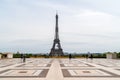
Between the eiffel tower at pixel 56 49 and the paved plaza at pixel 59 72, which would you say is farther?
the eiffel tower at pixel 56 49

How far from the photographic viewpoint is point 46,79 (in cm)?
1142

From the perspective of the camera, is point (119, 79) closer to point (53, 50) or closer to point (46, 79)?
point (46, 79)

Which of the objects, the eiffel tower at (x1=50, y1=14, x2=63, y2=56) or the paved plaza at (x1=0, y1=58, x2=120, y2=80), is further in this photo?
the eiffel tower at (x1=50, y1=14, x2=63, y2=56)

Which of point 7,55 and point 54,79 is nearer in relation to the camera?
point 54,79

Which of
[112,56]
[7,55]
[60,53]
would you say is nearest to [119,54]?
[112,56]

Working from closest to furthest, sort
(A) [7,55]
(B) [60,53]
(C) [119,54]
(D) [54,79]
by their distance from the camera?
(D) [54,79] → (C) [119,54] → (A) [7,55] → (B) [60,53]

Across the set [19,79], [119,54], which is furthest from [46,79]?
[119,54]

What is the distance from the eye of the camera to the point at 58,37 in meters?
76.8

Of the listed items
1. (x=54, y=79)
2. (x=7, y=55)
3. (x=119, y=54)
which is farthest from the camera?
(x=7, y=55)

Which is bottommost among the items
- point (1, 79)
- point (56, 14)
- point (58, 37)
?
point (1, 79)

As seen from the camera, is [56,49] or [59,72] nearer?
[59,72]

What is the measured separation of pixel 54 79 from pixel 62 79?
0.36 metres

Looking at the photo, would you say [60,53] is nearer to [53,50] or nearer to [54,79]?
[53,50]

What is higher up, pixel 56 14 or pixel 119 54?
pixel 56 14
